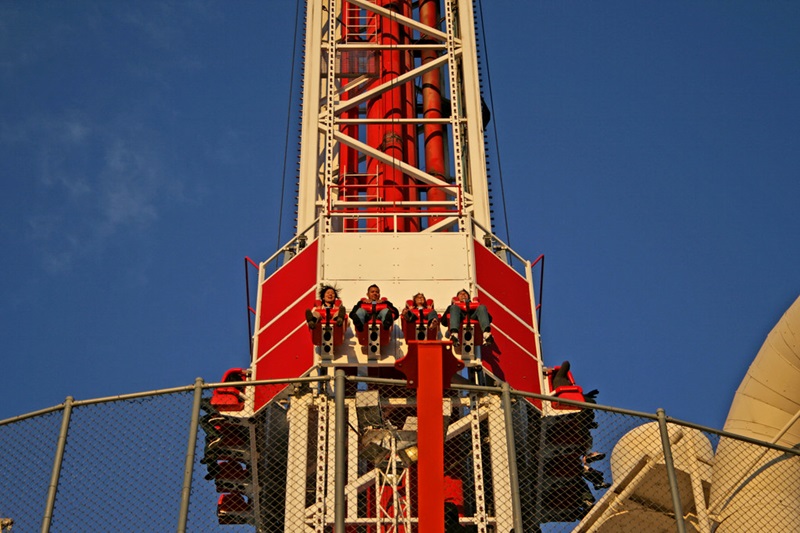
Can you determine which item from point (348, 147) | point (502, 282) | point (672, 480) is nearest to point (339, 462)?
point (672, 480)

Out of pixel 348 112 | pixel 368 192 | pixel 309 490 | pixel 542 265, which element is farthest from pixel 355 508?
pixel 348 112

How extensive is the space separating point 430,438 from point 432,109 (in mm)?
19092

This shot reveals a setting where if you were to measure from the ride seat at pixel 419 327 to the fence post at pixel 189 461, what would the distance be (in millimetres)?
7911

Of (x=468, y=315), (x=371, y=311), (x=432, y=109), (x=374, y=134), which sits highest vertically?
(x=432, y=109)

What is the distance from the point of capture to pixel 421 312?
25.8 m

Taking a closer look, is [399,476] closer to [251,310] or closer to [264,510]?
[264,510]

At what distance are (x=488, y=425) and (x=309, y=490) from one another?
11.0 ft

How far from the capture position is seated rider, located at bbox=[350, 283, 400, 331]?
25656mm

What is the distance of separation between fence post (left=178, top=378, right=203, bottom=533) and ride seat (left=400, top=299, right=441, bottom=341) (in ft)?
26.0

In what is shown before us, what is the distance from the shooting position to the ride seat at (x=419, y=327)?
2574 centimetres

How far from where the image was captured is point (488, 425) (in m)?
26.0

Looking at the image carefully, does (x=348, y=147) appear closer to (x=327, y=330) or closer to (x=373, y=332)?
(x=373, y=332)

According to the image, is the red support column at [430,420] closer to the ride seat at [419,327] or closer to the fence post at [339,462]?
the fence post at [339,462]

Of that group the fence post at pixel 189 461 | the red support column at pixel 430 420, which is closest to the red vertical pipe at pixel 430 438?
the red support column at pixel 430 420
